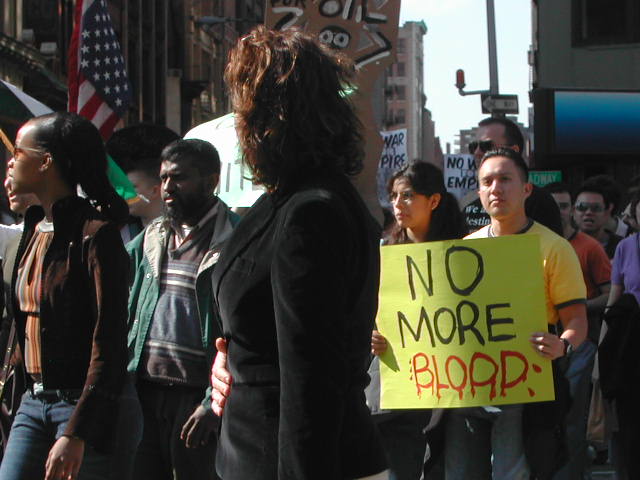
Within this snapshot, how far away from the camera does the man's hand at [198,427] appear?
4.88 m

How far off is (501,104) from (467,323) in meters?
14.9

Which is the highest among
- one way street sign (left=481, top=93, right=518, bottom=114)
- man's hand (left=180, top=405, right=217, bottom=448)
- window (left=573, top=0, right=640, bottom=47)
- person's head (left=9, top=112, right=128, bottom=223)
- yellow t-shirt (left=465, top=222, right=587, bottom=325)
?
window (left=573, top=0, right=640, bottom=47)

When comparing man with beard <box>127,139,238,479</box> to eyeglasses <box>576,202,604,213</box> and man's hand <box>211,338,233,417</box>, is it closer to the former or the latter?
man's hand <box>211,338,233,417</box>

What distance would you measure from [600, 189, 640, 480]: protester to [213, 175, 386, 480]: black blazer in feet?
12.3

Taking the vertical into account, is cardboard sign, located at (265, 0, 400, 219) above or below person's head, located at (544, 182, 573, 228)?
above

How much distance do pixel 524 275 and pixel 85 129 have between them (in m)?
1.88

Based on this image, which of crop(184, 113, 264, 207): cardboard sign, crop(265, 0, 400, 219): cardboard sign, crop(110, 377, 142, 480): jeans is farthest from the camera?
crop(265, 0, 400, 219): cardboard sign

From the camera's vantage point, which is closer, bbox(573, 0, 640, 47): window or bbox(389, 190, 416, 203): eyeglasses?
bbox(389, 190, 416, 203): eyeglasses

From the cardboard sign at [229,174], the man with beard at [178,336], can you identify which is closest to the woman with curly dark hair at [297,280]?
the man with beard at [178,336]

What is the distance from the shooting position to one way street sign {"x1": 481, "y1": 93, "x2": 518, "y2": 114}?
1961cm

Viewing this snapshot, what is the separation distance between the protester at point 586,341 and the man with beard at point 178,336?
1749mm

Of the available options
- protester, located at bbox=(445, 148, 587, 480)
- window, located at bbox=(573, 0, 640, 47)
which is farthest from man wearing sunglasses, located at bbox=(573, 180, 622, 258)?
window, located at bbox=(573, 0, 640, 47)

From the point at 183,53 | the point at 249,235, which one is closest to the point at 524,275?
the point at 249,235

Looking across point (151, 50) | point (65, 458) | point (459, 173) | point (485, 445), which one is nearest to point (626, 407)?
point (485, 445)
